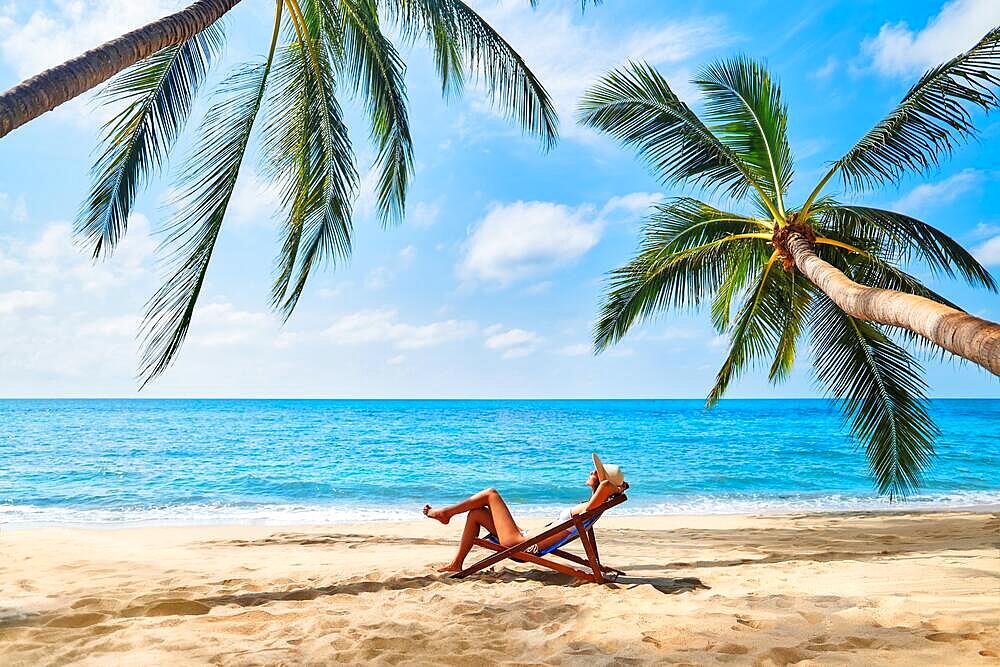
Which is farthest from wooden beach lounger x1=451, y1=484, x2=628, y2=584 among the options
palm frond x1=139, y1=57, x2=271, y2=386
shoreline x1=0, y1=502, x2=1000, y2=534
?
shoreline x1=0, y1=502, x2=1000, y2=534

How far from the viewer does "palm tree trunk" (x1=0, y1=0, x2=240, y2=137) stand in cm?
355

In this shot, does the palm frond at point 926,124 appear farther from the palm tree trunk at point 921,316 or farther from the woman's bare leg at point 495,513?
the woman's bare leg at point 495,513

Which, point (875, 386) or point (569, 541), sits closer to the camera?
point (569, 541)

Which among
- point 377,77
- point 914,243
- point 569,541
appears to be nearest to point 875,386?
point 914,243

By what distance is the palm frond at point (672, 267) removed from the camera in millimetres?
8211

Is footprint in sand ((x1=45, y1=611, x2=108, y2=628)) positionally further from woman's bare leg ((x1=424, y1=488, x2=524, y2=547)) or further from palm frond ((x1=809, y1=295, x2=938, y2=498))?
palm frond ((x1=809, y1=295, x2=938, y2=498))

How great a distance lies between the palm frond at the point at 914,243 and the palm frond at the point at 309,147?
547cm

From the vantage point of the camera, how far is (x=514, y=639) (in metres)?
3.30

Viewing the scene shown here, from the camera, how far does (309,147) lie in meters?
6.64

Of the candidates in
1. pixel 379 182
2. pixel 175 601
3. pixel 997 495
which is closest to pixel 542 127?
pixel 379 182

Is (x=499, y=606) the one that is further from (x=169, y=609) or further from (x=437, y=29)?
(x=437, y=29)

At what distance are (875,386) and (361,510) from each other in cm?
867

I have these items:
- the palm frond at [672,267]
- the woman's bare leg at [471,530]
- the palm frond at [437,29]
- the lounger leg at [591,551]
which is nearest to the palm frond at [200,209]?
the palm frond at [437,29]

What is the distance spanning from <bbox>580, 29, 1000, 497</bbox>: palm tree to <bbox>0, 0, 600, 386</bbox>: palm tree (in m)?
1.91
